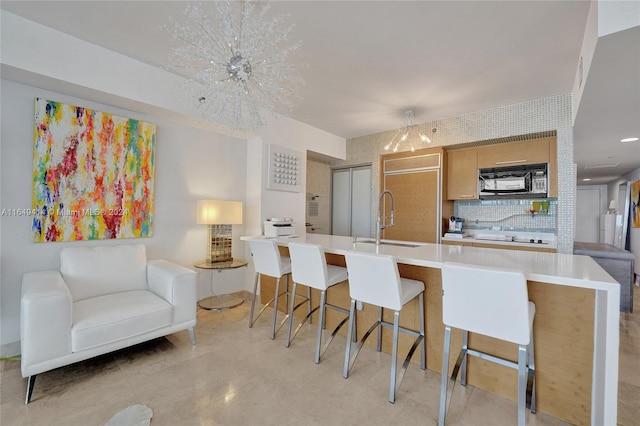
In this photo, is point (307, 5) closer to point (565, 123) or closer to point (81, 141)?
point (81, 141)

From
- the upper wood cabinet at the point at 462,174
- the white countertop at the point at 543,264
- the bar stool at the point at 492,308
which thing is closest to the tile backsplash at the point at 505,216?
the upper wood cabinet at the point at 462,174

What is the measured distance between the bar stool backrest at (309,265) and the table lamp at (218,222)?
3.97 ft

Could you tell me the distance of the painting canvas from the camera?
504cm

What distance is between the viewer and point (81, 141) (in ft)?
8.39

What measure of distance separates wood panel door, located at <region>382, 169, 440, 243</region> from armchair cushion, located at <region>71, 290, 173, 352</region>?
131 inches

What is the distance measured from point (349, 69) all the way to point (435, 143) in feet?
6.62

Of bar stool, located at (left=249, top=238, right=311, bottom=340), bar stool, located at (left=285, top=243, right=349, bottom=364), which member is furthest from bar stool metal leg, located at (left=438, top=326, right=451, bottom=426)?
bar stool, located at (left=249, top=238, right=311, bottom=340)

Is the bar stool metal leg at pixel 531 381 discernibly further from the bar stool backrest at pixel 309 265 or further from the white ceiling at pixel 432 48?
the white ceiling at pixel 432 48

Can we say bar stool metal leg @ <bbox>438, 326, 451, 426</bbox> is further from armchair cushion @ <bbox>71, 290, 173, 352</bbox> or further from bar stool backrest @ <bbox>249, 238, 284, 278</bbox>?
armchair cushion @ <bbox>71, 290, 173, 352</bbox>

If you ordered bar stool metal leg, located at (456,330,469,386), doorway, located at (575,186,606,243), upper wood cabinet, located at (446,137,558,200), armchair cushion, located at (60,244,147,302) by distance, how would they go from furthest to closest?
1. doorway, located at (575,186,606,243)
2. upper wood cabinet, located at (446,137,558,200)
3. armchair cushion, located at (60,244,147,302)
4. bar stool metal leg, located at (456,330,469,386)

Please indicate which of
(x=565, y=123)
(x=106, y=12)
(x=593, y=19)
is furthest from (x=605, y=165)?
(x=106, y=12)

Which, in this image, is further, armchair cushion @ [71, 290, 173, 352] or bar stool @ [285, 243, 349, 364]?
bar stool @ [285, 243, 349, 364]

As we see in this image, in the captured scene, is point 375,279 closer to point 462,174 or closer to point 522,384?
point 522,384

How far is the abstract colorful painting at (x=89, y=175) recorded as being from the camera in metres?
2.38
